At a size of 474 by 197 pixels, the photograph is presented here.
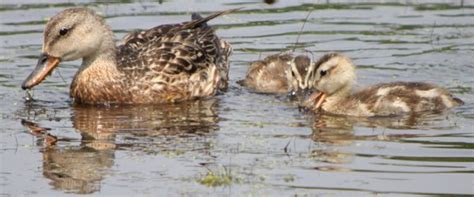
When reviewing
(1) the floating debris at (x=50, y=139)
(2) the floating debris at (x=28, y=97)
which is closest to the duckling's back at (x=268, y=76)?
(2) the floating debris at (x=28, y=97)

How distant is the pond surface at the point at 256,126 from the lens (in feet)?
26.1

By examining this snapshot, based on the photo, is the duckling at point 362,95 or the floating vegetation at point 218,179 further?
the duckling at point 362,95

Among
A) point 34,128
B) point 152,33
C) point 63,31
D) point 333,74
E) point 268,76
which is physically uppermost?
point 63,31

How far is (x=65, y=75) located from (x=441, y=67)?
3.33 metres

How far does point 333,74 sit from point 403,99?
2.01ft

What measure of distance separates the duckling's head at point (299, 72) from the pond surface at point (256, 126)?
23cm

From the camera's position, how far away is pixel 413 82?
10641mm

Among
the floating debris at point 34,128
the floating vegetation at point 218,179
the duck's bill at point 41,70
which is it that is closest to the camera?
the floating vegetation at point 218,179

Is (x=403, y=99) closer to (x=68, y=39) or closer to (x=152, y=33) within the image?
(x=152, y=33)

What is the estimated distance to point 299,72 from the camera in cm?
1130

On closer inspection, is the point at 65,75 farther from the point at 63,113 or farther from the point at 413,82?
the point at 413,82

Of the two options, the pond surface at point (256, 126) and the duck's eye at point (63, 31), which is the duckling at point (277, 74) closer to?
the pond surface at point (256, 126)

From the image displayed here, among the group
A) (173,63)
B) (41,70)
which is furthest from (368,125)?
(41,70)

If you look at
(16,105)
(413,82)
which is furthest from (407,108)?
(16,105)
